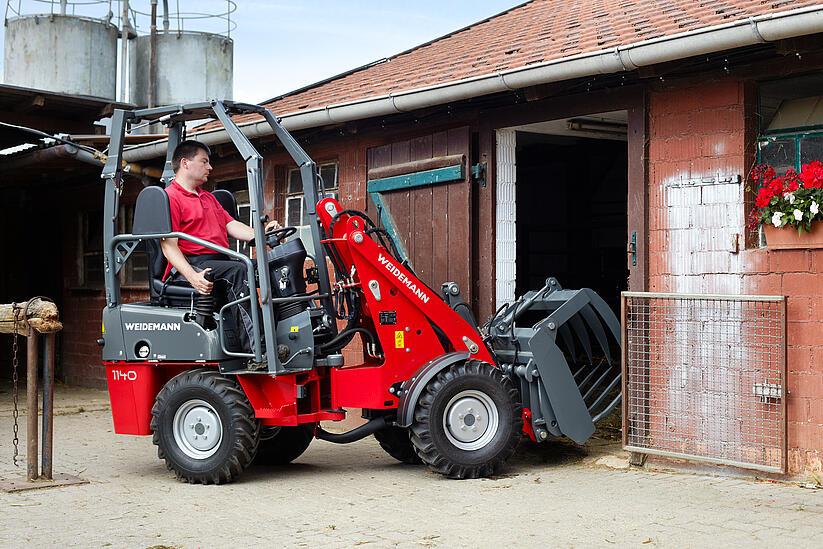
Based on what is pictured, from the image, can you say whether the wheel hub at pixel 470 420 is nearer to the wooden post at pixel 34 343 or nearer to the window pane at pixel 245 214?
the wooden post at pixel 34 343

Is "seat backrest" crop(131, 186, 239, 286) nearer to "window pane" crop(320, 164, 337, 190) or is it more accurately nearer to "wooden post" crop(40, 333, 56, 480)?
"wooden post" crop(40, 333, 56, 480)

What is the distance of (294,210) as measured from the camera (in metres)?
12.0

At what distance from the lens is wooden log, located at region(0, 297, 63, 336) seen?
7.66m

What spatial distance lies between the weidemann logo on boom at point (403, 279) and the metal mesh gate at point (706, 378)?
1466mm

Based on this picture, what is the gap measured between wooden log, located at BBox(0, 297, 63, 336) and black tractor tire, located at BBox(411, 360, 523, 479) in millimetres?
2652

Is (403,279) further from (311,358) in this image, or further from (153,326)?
(153,326)

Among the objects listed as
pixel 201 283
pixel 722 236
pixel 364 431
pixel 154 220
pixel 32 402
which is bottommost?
pixel 364 431

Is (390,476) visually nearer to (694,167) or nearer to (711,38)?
(694,167)

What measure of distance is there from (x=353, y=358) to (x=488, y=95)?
269cm

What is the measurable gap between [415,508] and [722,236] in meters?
2.93

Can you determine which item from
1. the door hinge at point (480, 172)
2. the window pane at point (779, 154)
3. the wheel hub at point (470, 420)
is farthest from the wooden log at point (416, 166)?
the window pane at point (779, 154)

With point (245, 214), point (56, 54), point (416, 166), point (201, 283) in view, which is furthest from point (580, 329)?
point (56, 54)

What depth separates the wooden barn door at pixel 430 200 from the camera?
961 cm

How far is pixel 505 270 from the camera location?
9.53 m
